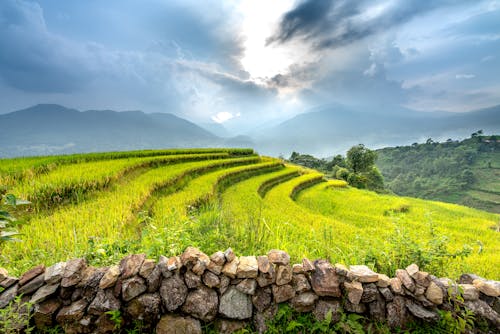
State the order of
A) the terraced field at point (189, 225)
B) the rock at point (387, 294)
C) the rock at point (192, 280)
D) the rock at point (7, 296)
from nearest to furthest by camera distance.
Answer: the rock at point (7, 296) → the rock at point (192, 280) → the rock at point (387, 294) → the terraced field at point (189, 225)

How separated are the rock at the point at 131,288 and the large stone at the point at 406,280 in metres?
3.06

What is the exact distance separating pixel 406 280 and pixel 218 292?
88.9 inches

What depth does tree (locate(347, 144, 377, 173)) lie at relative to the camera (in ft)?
121

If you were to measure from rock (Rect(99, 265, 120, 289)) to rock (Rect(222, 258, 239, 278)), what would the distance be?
1187 millimetres

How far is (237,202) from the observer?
337 inches

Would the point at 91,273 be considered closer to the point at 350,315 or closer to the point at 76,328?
the point at 76,328

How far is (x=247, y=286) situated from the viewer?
2471mm

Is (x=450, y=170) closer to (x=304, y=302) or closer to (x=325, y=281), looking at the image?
(x=325, y=281)

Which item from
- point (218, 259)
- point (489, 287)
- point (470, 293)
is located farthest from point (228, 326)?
point (489, 287)

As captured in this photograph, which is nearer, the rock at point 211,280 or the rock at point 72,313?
the rock at point 72,313

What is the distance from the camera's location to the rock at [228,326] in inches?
96.5

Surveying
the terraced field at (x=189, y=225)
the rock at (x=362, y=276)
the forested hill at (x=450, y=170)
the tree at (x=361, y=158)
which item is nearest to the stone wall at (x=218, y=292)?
the rock at (x=362, y=276)

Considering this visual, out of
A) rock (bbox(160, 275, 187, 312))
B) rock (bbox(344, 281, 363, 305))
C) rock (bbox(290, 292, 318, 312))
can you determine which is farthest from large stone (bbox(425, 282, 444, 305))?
rock (bbox(160, 275, 187, 312))

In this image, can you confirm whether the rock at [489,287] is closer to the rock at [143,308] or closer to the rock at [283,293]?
the rock at [283,293]
